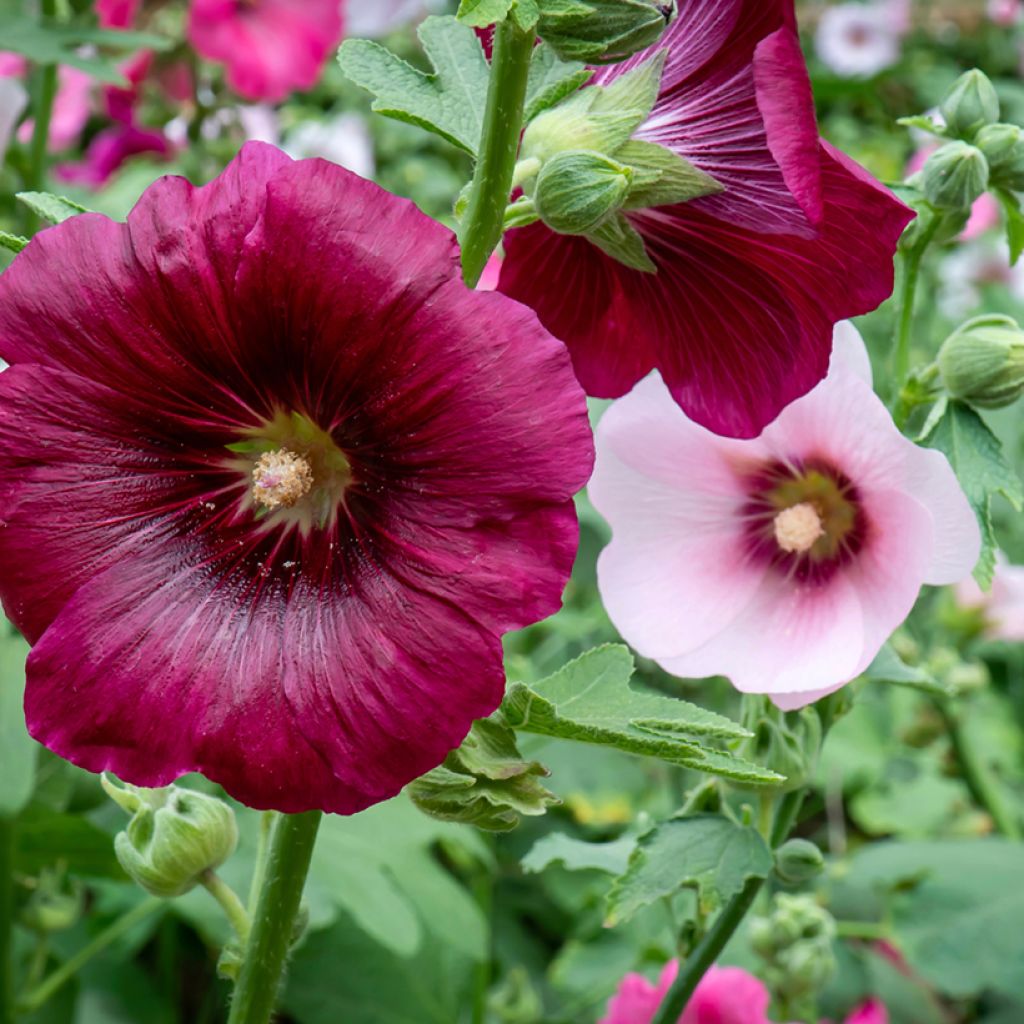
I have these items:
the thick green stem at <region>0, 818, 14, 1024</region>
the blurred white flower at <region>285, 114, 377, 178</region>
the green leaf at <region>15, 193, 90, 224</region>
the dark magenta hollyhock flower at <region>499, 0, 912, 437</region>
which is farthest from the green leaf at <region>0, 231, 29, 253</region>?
the blurred white flower at <region>285, 114, 377, 178</region>

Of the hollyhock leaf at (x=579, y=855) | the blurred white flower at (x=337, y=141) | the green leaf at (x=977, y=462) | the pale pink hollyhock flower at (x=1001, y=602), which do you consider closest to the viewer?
the green leaf at (x=977, y=462)

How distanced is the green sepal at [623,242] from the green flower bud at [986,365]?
0.58 feet

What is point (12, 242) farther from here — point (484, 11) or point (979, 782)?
point (979, 782)

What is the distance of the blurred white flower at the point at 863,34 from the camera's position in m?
4.33

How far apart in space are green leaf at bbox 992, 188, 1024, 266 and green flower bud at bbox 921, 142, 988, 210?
36mm

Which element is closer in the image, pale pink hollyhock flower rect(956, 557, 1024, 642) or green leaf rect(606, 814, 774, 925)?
green leaf rect(606, 814, 774, 925)

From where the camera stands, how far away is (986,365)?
746mm

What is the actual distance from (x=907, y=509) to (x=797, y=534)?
74mm

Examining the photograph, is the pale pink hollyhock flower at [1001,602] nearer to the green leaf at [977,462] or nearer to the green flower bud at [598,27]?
the green leaf at [977,462]

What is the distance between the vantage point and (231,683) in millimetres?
579

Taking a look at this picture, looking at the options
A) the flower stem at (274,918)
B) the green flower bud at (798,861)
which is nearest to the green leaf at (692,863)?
the green flower bud at (798,861)

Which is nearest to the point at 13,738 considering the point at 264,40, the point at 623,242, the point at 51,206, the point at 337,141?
the point at 51,206

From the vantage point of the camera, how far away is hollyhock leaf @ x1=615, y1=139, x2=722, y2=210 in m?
0.65

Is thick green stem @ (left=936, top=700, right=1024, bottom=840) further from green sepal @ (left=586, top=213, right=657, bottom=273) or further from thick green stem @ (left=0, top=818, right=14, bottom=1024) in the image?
green sepal @ (left=586, top=213, right=657, bottom=273)
